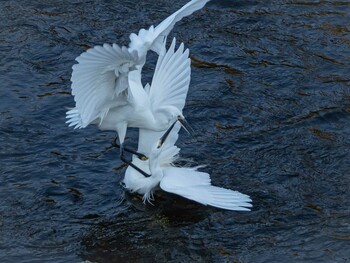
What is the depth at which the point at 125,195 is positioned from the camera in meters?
6.76

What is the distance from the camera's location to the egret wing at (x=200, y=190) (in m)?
6.16

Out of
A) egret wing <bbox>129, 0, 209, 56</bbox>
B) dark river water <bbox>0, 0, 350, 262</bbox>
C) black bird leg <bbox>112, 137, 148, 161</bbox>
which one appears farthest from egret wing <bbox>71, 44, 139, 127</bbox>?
dark river water <bbox>0, 0, 350, 262</bbox>

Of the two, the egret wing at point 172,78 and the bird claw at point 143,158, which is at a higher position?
the egret wing at point 172,78

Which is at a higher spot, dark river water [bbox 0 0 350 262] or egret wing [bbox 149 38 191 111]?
egret wing [bbox 149 38 191 111]

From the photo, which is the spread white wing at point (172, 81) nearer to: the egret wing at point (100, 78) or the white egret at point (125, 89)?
the white egret at point (125, 89)

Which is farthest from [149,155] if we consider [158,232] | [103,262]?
[103,262]

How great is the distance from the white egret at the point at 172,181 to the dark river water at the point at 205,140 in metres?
0.15

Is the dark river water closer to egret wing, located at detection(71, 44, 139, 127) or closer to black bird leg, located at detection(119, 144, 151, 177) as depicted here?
black bird leg, located at detection(119, 144, 151, 177)

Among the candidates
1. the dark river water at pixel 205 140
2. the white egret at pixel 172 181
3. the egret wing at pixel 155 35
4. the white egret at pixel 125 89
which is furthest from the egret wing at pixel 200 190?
the egret wing at pixel 155 35

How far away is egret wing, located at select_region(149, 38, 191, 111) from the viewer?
698 centimetres

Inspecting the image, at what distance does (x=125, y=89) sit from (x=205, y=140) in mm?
1058

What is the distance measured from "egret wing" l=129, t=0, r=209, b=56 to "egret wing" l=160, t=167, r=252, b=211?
956 millimetres

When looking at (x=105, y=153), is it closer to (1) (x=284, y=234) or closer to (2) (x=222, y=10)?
(1) (x=284, y=234)

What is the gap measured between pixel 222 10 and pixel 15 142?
124 inches
